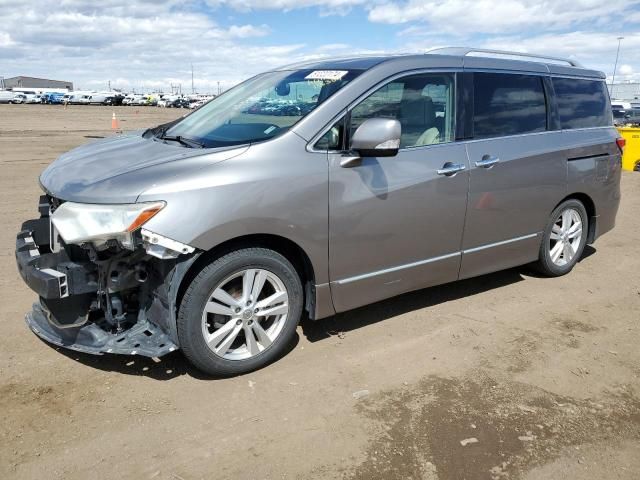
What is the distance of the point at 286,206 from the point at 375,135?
2.36ft

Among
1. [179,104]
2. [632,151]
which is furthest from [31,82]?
[632,151]

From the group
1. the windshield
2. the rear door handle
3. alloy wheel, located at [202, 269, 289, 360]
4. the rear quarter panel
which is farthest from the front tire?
the rear quarter panel

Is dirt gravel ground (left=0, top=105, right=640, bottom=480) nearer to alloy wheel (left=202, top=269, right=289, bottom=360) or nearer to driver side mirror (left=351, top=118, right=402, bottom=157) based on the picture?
alloy wheel (left=202, top=269, right=289, bottom=360)

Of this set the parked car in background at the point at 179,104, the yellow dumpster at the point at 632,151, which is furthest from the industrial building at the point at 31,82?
the yellow dumpster at the point at 632,151

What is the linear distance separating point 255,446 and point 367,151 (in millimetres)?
1890

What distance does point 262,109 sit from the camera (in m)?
3.99

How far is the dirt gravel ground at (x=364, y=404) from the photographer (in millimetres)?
2729

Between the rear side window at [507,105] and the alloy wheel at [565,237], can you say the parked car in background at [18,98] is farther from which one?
the alloy wheel at [565,237]

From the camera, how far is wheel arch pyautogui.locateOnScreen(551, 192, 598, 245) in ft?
17.4

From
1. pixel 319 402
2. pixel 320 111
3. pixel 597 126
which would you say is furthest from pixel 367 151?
pixel 597 126

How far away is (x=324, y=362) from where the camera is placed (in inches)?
147

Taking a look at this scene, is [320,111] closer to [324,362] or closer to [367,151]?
[367,151]

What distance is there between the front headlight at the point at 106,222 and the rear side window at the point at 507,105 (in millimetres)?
2669

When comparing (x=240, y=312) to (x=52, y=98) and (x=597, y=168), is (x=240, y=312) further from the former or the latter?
(x=52, y=98)
